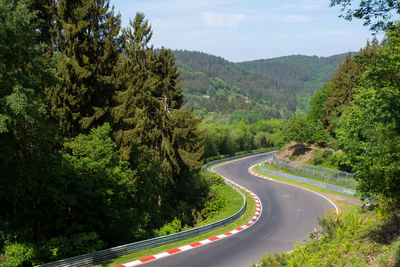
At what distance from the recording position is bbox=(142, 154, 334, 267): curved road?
14031 millimetres

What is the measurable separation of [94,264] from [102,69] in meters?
13.8

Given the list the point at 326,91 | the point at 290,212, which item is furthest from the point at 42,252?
the point at 326,91

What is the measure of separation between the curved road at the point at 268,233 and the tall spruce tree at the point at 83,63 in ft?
35.0

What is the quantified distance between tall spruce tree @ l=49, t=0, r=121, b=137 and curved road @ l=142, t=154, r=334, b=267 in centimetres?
1066

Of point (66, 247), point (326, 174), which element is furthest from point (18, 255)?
point (326, 174)

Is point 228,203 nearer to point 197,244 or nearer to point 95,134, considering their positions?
point 197,244

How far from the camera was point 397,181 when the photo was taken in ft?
44.1

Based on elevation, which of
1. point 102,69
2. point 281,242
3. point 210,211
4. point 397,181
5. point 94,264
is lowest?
point 210,211

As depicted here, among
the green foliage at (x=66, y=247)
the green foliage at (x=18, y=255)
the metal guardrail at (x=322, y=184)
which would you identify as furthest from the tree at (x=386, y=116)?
the metal guardrail at (x=322, y=184)

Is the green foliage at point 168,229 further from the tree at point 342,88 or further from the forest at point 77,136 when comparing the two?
the tree at point 342,88

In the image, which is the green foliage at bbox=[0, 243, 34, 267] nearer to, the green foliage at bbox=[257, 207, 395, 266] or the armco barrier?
the armco barrier

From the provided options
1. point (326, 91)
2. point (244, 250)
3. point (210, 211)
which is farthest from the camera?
point (326, 91)

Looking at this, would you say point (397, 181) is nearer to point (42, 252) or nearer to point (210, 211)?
point (42, 252)

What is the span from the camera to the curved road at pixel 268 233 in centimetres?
1403
